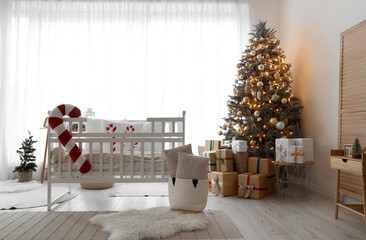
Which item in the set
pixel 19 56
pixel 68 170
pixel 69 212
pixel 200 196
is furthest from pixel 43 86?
pixel 200 196

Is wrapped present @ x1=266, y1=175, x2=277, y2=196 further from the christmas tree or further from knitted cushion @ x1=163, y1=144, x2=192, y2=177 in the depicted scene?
knitted cushion @ x1=163, y1=144, x2=192, y2=177

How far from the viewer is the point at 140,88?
4.33 m

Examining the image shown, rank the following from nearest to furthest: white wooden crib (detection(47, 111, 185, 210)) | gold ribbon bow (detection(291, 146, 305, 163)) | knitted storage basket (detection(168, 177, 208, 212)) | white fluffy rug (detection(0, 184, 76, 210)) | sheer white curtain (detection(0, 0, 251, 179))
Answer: knitted storage basket (detection(168, 177, 208, 212)) < white wooden crib (detection(47, 111, 185, 210)) < white fluffy rug (detection(0, 184, 76, 210)) < gold ribbon bow (detection(291, 146, 305, 163)) < sheer white curtain (detection(0, 0, 251, 179))

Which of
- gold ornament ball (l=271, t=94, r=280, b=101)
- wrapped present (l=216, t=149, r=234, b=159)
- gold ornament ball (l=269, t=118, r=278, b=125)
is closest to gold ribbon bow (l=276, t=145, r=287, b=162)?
gold ornament ball (l=269, t=118, r=278, b=125)

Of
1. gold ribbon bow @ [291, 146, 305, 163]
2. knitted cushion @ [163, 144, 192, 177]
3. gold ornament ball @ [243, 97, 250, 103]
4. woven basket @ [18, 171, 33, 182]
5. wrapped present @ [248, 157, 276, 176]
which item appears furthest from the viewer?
woven basket @ [18, 171, 33, 182]

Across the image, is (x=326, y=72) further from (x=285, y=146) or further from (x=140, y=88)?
(x=140, y=88)

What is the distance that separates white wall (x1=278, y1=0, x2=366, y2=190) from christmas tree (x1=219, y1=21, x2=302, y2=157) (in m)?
0.23

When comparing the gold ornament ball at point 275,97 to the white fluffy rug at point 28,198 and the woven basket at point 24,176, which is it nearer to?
the white fluffy rug at point 28,198

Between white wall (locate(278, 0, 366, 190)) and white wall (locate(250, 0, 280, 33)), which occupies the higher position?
white wall (locate(250, 0, 280, 33))

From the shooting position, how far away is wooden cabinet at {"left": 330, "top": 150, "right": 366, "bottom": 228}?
6.42 feet

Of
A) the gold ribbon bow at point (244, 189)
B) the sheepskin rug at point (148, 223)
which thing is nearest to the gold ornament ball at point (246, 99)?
the gold ribbon bow at point (244, 189)

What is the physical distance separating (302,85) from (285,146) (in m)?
1.10

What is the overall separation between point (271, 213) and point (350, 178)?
2.49ft

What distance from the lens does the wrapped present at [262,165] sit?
3.13m
